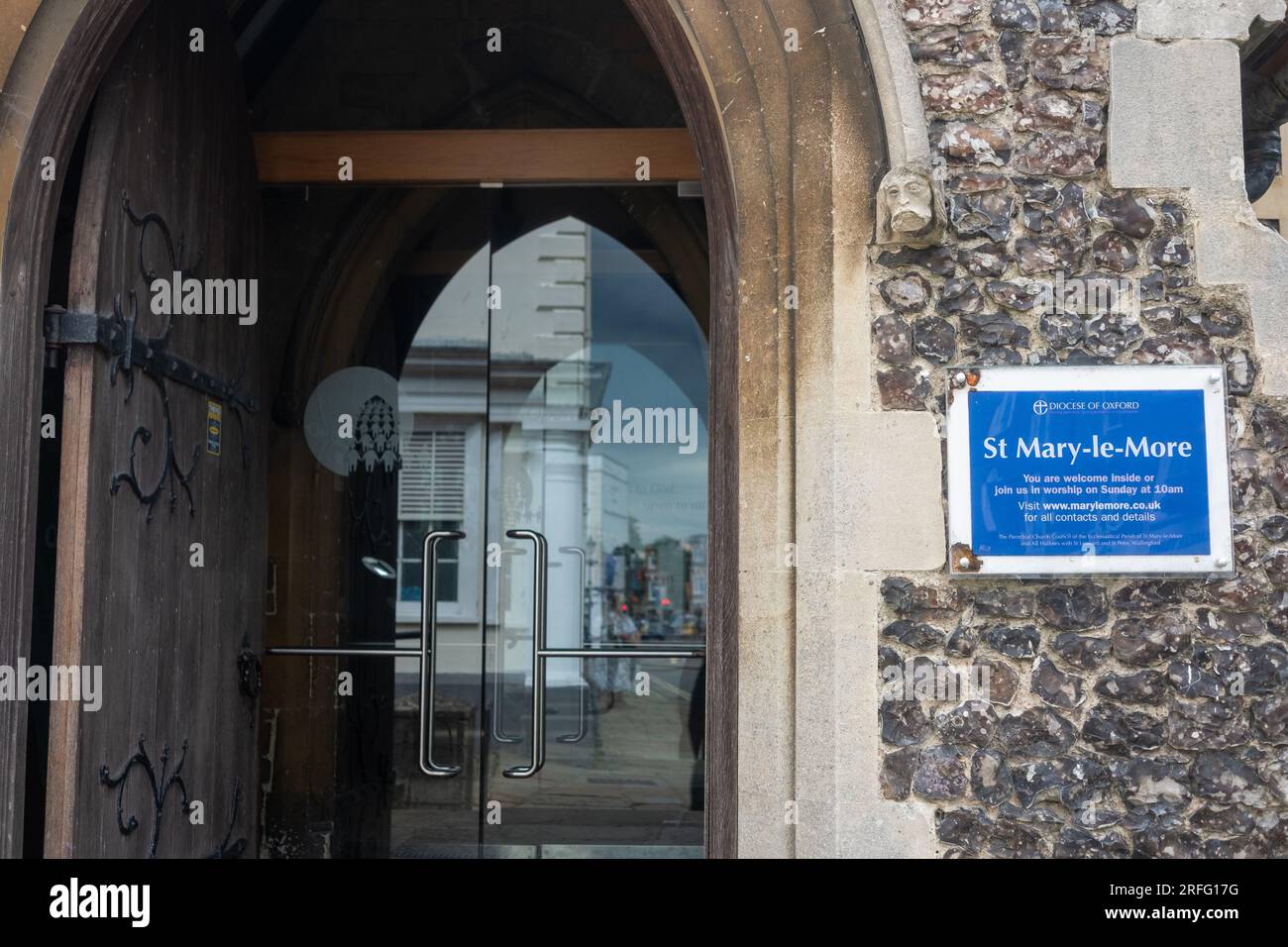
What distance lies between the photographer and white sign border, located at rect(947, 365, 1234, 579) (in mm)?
2566

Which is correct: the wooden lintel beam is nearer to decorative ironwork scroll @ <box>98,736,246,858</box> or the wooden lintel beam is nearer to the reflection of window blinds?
the reflection of window blinds

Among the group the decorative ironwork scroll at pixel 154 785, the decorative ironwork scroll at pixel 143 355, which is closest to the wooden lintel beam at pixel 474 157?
the decorative ironwork scroll at pixel 143 355

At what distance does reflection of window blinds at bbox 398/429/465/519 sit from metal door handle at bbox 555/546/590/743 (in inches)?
20.0

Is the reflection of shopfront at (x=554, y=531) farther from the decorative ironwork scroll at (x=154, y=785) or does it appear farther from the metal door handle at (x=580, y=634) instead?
the decorative ironwork scroll at (x=154, y=785)

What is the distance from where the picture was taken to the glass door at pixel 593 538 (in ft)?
16.4

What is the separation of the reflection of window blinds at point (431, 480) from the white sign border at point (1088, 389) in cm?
290

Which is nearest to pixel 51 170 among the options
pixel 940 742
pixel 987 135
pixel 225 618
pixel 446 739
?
pixel 225 618

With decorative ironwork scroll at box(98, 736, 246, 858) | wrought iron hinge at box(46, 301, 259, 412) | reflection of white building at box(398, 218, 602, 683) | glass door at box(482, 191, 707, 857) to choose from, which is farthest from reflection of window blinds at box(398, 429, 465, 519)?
decorative ironwork scroll at box(98, 736, 246, 858)

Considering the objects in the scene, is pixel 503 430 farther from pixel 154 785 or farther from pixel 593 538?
pixel 154 785

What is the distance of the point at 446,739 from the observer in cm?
509

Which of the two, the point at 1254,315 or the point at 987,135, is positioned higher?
the point at 987,135

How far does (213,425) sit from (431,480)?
151 centimetres

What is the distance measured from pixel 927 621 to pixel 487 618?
2763 millimetres

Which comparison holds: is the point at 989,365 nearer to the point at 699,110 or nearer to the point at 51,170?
the point at 699,110
